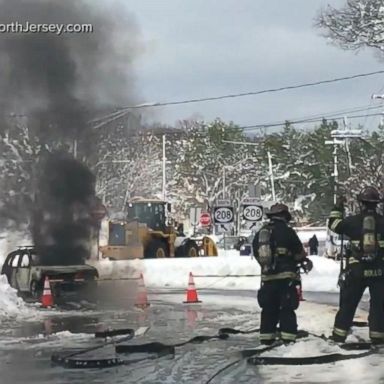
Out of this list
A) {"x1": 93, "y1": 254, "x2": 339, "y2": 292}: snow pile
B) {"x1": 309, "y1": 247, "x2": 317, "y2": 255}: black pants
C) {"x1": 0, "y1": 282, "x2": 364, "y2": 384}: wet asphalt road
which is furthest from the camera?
{"x1": 309, "y1": 247, "x2": 317, "y2": 255}: black pants

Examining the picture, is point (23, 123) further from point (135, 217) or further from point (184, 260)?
point (135, 217)

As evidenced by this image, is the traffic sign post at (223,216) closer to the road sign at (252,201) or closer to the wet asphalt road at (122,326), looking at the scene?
the road sign at (252,201)

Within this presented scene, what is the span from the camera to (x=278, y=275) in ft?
32.3

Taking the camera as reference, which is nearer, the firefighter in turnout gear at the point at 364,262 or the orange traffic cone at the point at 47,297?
the firefighter in turnout gear at the point at 364,262

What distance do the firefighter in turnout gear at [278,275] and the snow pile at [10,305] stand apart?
21.3 ft

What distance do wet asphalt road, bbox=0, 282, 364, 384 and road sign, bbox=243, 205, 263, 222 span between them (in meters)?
2.78

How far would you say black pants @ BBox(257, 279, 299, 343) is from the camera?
976 centimetres

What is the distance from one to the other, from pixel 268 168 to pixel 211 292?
58.9m

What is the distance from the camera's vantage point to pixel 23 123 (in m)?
24.3

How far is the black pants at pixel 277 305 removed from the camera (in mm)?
9758

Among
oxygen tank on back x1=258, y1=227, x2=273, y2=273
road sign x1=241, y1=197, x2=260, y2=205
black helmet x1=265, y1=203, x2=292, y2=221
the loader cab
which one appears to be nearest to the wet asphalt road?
oxygen tank on back x1=258, y1=227, x2=273, y2=273

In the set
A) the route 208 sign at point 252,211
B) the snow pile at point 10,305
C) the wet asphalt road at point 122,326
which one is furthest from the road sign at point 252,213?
the snow pile at point 10,305

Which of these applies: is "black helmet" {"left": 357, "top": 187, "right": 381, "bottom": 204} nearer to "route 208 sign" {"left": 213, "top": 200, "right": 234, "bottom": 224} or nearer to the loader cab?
"route 208 sign" {"left": 213, "top": 200, "right": 234, "bottom": 224}

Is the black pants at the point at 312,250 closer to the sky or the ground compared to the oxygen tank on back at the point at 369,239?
closer to the sky
